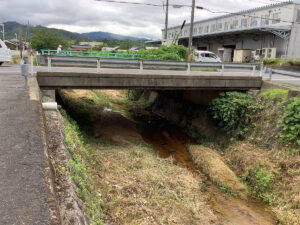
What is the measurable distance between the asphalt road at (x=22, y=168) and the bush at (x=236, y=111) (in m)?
10.4

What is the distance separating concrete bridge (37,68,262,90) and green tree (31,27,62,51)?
4295 centimetres

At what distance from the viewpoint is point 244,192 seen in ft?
33.4

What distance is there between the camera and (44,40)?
51.4 m

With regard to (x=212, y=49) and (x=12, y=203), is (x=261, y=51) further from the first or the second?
(x=12, y=203)

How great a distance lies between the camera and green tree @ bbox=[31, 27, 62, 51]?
2002 inches

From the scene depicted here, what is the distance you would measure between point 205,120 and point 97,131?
7.14 meters

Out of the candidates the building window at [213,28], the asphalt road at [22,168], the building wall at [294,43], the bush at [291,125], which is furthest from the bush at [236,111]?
the building window at [213,28]

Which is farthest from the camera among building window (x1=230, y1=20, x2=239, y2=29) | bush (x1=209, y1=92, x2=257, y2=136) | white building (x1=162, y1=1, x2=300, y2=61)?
building window (x1=230, y1=20, x2=239, y2=29)

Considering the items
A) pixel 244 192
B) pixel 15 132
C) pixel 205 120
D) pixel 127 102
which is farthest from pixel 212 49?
pixel 15 132

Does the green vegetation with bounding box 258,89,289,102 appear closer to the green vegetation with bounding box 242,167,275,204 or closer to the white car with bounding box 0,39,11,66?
the green vegetation with bounding box 242,167,275,204

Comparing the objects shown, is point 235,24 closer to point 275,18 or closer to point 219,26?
point 219,26

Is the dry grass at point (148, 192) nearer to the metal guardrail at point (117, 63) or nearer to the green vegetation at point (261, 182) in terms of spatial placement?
the green vegetation at point (261, 182)

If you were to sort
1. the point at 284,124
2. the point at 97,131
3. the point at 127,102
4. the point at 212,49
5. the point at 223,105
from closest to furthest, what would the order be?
1. the point at 284,124
2. the point at 223,105
3. the point at 97,131
4. the point at 127,102
5. the point at 212,49

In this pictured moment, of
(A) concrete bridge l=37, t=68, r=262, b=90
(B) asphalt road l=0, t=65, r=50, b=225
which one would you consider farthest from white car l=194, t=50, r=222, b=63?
(B) asphalt road l=0, t=65, r=50, b=225
